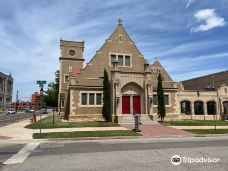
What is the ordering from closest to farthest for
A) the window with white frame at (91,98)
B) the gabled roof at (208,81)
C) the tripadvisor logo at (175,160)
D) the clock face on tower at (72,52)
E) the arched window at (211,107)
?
the tripadvisor logo at (175,160)
the window with white frame at (91,98)
the arched window at (211,107)
the clock face on tower at (72,52)
the gabled roof at (208,81)

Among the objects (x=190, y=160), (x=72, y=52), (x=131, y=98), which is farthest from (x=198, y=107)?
(x=190, y=160)

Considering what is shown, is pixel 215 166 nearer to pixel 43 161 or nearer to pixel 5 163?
pixel 43 161

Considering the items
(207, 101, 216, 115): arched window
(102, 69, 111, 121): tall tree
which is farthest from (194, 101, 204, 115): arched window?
(102, 69, 111, 121): tall tree

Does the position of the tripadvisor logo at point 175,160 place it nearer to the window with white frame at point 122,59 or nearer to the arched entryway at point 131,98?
the arched entryway at point 131,98

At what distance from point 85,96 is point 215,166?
22364 mm

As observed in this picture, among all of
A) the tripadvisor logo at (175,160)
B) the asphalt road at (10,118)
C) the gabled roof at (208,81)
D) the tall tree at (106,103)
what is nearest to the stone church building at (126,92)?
the tall tree at (106,103)

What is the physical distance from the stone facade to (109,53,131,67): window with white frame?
8214cm

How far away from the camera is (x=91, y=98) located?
1161 inches

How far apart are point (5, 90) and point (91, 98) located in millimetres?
88282

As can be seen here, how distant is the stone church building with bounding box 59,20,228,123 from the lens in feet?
92.3

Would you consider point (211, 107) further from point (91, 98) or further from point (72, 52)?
point (72, 52)

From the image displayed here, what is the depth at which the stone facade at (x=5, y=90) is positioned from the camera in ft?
329

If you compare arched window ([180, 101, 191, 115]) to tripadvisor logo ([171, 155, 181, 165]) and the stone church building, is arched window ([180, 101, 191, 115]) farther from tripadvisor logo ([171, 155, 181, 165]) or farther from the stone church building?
tripadvisor logo ([171, 155, 181, 165])

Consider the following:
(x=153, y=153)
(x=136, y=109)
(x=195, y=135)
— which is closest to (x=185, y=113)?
(x=136, y=109)
